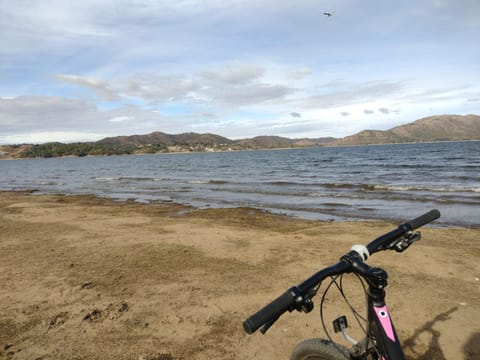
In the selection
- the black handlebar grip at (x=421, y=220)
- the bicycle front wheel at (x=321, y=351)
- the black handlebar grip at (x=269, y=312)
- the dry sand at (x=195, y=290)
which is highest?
the black handlebar grip at (x=421, y=220)

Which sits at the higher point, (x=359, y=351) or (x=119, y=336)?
(x=359, y=351)

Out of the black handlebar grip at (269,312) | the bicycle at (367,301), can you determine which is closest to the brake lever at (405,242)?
the bicycle at (367,301)

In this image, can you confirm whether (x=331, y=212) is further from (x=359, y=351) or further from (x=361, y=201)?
(x=359, y=351)

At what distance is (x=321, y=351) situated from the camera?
221 cm

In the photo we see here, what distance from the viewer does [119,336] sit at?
4.30 meters

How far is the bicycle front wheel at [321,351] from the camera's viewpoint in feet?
7.06

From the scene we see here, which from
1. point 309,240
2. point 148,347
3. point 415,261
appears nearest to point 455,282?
point 415,261

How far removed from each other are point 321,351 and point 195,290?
12.5 ft

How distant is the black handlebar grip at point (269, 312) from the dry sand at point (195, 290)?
270 centimetres

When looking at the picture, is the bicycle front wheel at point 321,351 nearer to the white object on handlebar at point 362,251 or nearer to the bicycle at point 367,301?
the bicycle at point 367,301

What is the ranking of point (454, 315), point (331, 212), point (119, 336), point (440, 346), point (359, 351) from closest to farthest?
point (359, 351) < point (440, 346) < point (119, 336) < point (454, 315) < point (331, 212)

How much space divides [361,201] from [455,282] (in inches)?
460

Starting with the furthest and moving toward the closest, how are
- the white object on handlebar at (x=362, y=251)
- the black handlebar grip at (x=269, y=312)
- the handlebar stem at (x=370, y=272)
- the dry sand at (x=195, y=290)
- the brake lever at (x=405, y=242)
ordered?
the dry sand at (x=195, y=290) → the brake lever at (x=405, y=242) → the white object on handlebar at (x=362, y=251) → the handlebar stem at (x=370, y=272) → the black handlebar grip at (x=269, y=312)

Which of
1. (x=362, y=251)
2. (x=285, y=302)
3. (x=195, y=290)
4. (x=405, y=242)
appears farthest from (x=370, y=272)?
(x=195, y=290)
